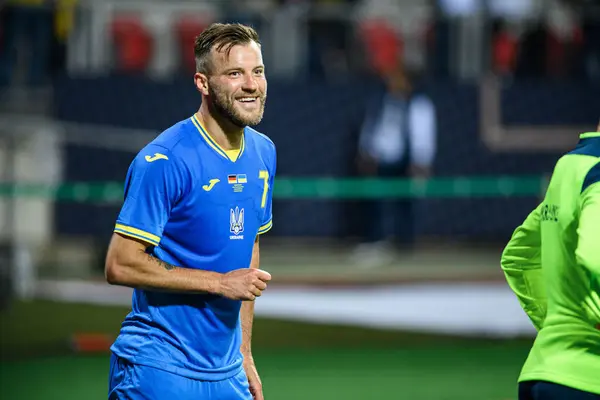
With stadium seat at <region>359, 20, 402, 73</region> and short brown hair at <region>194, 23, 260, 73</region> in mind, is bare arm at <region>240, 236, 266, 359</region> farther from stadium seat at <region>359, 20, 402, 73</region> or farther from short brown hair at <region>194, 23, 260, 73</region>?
stadium seat at <region>359, 20, 402, 73</region>

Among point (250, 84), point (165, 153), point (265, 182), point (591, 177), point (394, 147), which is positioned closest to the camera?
point (591, 177)

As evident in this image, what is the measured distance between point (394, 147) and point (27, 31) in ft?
17.9

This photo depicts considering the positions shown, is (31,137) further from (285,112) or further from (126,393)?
(126,393)

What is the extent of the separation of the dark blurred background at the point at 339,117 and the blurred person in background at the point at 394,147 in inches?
1.0

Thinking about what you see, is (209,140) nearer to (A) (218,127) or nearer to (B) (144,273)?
(A) (218,127)

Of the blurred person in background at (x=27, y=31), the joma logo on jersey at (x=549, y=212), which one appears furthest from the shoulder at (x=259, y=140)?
the blurred person in background at (x=27, y=31)

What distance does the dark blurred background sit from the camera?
16.8 meters

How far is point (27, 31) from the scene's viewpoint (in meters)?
17.0

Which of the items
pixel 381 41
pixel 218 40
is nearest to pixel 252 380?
pixel 218 40

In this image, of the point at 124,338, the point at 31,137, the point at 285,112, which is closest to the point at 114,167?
the point at 31,137

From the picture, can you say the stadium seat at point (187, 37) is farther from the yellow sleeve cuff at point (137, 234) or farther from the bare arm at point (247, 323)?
the yellow sleeve cuff at point (137, 234)

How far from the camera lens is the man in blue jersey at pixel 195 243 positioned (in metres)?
4.57

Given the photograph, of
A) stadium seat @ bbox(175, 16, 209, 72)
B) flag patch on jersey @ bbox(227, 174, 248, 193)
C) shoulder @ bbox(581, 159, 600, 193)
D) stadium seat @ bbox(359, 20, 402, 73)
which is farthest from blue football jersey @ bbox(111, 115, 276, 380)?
stadium seat @ bbox(359, 20, 402, 73)

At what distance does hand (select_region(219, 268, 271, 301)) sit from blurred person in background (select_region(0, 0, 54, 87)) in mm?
13065
